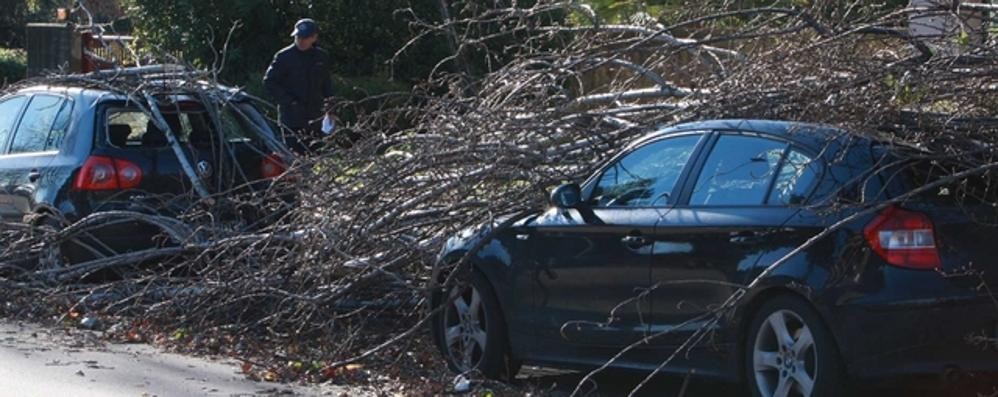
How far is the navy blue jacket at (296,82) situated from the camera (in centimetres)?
1399

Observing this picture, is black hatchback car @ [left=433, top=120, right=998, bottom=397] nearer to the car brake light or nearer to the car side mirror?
the car side mirror

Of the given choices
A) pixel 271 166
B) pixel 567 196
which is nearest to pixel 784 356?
pixel 567 196

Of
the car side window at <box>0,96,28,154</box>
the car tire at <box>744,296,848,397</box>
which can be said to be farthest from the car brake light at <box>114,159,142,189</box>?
the car tire at <box>744,296,848,397</box>

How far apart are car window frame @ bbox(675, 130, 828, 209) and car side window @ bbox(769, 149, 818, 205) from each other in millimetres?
11

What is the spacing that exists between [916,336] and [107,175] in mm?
6956

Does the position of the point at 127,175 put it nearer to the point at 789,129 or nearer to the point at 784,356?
the point at 789,129

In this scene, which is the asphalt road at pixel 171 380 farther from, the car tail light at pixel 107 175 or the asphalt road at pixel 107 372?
the car tail light at pixel 107 175

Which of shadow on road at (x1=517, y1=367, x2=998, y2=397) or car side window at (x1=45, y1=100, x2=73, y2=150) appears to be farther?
car side window at (x1=45, y1=100, x2=73, y2=150)

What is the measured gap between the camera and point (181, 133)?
41.2ft

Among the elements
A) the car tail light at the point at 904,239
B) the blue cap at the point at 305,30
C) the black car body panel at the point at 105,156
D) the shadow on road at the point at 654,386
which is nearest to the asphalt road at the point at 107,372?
the shadow on road at the point at 654,386

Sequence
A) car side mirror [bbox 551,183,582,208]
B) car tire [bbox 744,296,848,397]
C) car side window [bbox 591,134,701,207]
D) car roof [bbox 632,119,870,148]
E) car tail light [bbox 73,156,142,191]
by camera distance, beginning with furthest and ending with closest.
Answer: car tail light [bbox 73,156,142,191], car side mirror [bbox 551,183,582,208], car side window [bbox 591,134,701,207], car roof [bbox 632,119,870,148], car tire [bbox 744,296,848,397]

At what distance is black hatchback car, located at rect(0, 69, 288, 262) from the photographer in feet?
39.6

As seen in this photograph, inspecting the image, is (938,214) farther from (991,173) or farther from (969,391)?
(969,391)

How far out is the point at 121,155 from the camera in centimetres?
1216
